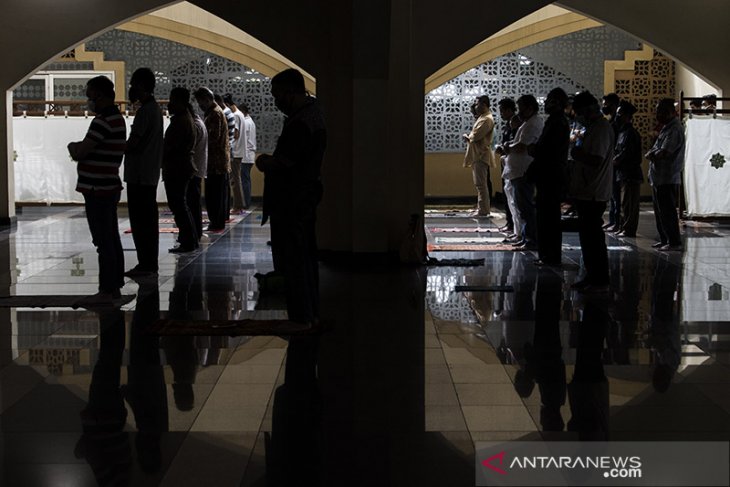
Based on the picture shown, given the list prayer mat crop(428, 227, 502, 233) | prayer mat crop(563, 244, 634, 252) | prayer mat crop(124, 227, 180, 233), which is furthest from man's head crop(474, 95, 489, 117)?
prayer mat crop(124, 227, 180, 233)

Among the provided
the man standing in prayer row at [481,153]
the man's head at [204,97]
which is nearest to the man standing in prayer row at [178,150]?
the man's head at [204,97]

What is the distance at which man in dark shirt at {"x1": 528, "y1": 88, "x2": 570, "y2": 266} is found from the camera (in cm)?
911

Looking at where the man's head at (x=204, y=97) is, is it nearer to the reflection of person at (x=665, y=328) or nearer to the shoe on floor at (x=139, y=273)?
the shoe on floor at (x=139, y=273)

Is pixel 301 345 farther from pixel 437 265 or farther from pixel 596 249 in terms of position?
pixel 437 265

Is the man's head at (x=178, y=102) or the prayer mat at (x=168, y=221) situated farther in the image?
the prayer mat at (x=168, y=221)

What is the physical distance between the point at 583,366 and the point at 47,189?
11.6 meters

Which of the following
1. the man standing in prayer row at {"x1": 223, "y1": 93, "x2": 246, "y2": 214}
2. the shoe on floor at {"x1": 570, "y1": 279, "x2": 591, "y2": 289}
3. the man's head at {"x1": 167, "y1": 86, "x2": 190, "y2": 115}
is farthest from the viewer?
the man standing in prayer row at {"x1": 223, "y1": 93, "x2": 246, "y2": 214}

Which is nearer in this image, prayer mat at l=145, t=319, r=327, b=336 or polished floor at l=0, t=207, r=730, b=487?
polished floor at l=0, t=207, r=730, b=487

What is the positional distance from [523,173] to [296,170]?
16.1 feet

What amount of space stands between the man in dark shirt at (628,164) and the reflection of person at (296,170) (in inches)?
240

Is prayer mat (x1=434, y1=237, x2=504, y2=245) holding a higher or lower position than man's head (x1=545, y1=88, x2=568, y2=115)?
lower

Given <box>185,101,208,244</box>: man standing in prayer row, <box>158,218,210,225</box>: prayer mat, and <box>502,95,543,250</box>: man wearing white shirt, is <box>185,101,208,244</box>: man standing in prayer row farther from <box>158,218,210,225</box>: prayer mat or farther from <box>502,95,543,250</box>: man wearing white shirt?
<box>502,95,543,250</box>: man wearing white shirt

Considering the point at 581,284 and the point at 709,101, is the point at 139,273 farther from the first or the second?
the point at 709,101

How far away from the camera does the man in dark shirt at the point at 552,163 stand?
9.11 m
